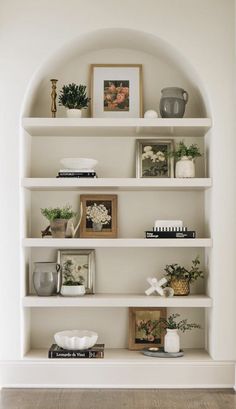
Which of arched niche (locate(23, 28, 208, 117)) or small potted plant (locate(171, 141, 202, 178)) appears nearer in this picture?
Answer: small potted plant (locate(171, 141, 202, 178))

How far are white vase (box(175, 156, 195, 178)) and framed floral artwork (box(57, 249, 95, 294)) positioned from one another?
0.84 meters

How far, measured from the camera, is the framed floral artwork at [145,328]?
4742 mm

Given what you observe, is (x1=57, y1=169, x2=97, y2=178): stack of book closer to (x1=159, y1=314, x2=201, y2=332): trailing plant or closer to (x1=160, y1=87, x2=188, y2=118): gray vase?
(x1=160, y1=87, x2=188, y2=118): gray vase

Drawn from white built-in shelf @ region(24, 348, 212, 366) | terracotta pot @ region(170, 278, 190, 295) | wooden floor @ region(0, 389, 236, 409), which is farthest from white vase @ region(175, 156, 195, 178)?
wooden floor @ region(0, 389, 236, 409)

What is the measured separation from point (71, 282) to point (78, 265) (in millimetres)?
185

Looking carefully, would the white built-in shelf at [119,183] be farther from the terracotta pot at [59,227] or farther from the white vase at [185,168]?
the terracotta pot at [59,227]

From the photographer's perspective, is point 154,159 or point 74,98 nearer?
point 74,98

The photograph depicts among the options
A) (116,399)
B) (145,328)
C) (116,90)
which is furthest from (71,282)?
(116,90)

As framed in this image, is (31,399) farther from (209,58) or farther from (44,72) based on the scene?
(209,58)

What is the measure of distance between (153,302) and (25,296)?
0.86 meters

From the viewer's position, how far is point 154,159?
480 centimetres

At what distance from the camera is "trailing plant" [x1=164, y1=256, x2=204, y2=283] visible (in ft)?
15.5

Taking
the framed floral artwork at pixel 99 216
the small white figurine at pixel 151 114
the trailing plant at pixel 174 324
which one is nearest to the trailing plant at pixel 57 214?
the framed floral artwork at pixel 99 216

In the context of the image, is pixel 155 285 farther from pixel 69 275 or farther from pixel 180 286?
pixel 69 275
